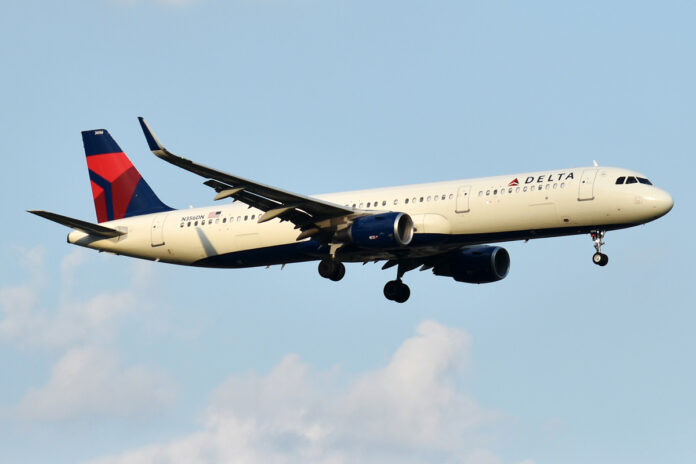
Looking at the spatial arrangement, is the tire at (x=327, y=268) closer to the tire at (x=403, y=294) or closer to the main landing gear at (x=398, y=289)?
the main landing gear at (x=398, y=289)

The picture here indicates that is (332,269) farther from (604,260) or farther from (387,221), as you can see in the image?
(604,260)

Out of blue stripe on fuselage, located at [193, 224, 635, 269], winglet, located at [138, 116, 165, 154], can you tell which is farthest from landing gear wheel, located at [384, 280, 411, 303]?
winglet, located at [138, 116, 165, 154]

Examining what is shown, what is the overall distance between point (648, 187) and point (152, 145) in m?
19.8

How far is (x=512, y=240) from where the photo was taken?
50594 millimetres

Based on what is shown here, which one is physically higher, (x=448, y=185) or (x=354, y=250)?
(x=448, y=185)

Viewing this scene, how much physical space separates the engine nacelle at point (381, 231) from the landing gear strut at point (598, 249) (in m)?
7.50

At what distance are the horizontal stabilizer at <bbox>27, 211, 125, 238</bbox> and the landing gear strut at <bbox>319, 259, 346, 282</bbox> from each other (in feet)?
34.8

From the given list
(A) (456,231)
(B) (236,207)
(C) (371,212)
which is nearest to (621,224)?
(A) (456,231)

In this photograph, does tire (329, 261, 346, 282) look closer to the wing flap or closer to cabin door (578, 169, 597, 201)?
the wing flap

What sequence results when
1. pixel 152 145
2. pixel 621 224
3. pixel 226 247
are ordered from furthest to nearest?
pixel 226 247
pixel 621 224
pixel 152 145

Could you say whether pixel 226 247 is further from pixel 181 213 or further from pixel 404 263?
pixel 404 263

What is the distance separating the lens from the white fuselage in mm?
48938

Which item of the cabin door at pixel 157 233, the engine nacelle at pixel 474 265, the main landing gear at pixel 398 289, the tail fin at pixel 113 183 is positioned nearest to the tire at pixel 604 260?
the engine nacelle at pixel 474 265

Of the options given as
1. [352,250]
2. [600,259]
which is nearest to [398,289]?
[352,250]
